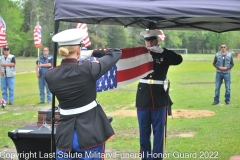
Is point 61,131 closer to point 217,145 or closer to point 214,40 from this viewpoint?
point 217,145

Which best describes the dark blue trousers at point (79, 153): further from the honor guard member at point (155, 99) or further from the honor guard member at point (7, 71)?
the honor guard member at point (7, 71)

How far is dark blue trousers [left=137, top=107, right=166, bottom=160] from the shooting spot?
5.03m

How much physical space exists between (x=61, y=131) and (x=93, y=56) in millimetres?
812

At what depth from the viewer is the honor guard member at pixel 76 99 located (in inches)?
135

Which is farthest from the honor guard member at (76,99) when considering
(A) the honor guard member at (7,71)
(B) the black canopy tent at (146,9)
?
(A) the honor guard member at (7,71)

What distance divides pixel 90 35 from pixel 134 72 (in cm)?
Result: 5527

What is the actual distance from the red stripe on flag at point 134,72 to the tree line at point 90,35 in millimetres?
53881

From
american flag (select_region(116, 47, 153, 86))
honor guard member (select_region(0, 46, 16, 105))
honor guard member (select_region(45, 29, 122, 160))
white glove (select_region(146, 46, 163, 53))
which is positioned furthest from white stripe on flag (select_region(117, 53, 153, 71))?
honor guard member (select_region(0, 46, 16, 105))

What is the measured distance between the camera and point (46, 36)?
60.1 meters

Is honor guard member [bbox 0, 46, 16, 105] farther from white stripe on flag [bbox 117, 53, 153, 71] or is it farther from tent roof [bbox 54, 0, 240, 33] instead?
tent roof [bbox 54, 0, 240, 33]

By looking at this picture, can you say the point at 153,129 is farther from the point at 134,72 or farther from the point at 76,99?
the point at 76,99

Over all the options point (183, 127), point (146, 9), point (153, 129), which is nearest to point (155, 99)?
point (153, 129)

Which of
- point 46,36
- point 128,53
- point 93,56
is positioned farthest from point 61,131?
point 46,36

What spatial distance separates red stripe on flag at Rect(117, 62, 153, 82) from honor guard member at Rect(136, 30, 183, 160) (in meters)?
0.08
